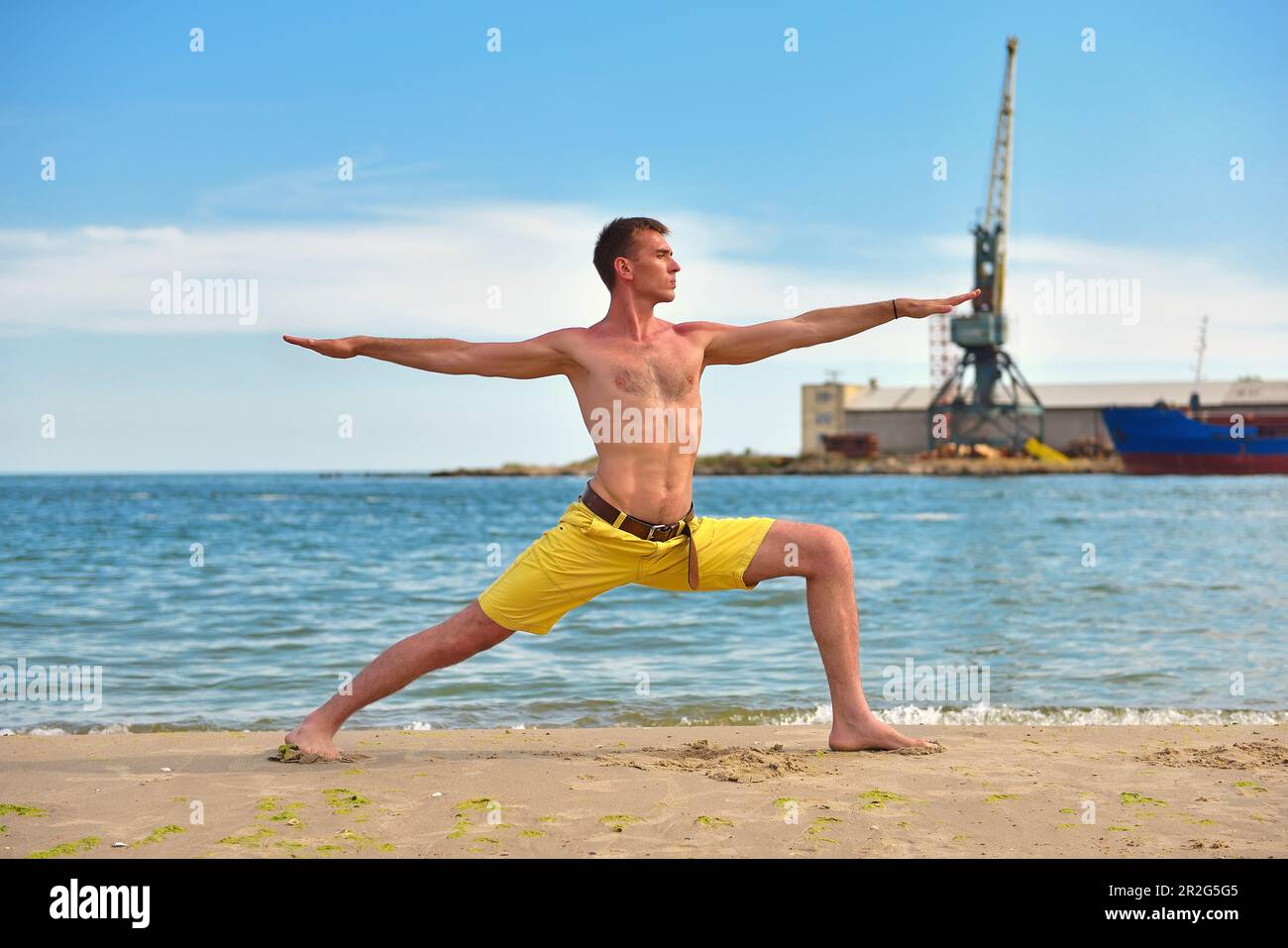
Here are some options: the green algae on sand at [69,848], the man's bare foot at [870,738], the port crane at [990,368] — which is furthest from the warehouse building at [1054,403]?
the green algae on sand at [69,848]

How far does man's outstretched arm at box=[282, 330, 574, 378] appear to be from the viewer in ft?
16.6

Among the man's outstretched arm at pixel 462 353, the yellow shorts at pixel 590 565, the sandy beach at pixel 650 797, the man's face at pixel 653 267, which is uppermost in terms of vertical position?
the man's face at pixel 653 267

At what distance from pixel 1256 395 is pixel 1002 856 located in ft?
293

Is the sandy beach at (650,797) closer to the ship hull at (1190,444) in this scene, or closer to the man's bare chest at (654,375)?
the man's bare chest at (654,375)

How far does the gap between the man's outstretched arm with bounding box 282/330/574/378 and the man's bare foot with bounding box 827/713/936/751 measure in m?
2.05

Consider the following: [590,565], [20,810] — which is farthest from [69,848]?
[590,565]

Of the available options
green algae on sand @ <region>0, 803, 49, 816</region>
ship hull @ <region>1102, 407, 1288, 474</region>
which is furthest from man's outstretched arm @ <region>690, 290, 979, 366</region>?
ship hull @ <region>1102, 407, 1288, 474</region>

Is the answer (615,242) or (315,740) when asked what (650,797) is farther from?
(615,242)

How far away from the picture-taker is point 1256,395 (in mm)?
84000

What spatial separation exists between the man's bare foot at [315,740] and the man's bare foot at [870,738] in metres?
2.24

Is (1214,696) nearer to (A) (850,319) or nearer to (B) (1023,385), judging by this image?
(A) (850,319)

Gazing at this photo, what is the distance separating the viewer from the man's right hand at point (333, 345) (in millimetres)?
4988

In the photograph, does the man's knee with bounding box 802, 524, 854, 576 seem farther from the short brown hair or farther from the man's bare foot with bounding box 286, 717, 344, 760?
the man's bare foot with bounding box 286, 717, 344, 760

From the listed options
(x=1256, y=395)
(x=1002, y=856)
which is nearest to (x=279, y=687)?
(x=1002, y=856)
